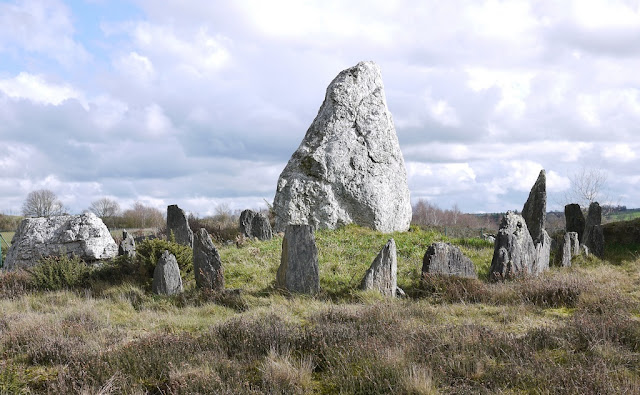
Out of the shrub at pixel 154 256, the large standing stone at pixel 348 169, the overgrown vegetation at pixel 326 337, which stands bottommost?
the overgrown vegetation at pixel 326 337

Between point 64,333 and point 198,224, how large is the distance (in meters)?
18.9

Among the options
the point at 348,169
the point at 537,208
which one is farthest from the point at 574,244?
the point at 348,169

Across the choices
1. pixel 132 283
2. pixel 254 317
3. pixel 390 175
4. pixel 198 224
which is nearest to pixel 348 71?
pixel 390 175

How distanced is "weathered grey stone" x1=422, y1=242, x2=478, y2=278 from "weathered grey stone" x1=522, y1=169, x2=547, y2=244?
6.03m

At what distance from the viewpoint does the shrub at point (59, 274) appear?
13.2 m

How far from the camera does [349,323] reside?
8430 millimetres

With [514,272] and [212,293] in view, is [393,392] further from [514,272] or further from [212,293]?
[514,272]

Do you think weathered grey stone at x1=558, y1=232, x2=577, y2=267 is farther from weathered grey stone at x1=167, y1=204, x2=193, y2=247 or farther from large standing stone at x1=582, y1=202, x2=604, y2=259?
weathered grey stone at x1=167, y1=204, x2=193, y2=247

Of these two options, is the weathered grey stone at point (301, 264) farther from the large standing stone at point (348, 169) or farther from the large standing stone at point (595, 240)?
the large standing stone at point (595, 240)

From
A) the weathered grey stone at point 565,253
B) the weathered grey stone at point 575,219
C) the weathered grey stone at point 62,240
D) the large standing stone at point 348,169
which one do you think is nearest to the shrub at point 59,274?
the weathered grey stone at point 62,240

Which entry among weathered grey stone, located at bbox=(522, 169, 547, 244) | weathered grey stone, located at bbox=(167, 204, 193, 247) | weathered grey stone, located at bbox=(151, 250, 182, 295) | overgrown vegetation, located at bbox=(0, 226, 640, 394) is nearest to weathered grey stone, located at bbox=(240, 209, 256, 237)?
weathered grey stone, located at bbox=(167, 204, 193, 247)

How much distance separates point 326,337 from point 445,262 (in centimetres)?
493

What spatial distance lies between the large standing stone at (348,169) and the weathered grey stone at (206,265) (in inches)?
319

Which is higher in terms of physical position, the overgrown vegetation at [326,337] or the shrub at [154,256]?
the shrub at [154,256]
